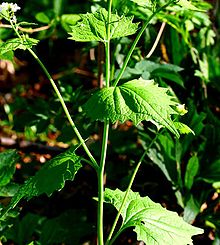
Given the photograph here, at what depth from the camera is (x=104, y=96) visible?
1.17 metres

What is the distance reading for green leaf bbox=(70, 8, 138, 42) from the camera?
123cm

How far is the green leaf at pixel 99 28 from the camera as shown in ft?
4.05

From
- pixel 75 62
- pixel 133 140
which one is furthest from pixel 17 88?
pixel 133 140

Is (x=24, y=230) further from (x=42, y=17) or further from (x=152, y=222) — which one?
(x=42, y=17)

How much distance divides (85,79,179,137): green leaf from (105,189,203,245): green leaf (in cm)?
30

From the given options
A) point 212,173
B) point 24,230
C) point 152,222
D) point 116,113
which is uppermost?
point 116,113

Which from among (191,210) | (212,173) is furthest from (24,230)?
(212,173)

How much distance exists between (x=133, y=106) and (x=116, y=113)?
41 millimetres

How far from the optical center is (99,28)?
125 centimetres

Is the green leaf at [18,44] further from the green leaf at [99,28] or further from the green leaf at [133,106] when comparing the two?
the green leaf at [133,106]

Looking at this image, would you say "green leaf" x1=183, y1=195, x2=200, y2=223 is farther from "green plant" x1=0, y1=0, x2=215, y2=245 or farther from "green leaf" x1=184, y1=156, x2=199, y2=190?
"green plant" x1=0, y1=0, x2=215, y2=245

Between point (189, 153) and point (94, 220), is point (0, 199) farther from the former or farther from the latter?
point (189, 153)

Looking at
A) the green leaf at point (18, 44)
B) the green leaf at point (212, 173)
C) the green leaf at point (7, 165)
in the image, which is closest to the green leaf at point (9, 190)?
the green leaf at point (7, 165)

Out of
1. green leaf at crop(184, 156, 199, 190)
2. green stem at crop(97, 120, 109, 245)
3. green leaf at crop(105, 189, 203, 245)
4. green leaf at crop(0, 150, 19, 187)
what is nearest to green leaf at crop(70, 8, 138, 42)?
green stem at crop(97, 120, 109, 245)
